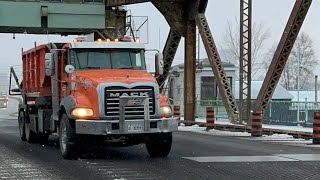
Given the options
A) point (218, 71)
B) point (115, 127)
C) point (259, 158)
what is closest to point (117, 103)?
point (115, 127)

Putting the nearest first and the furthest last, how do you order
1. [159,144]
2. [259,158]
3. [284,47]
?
1. [259,158]
2. [159,144]
3. [284,47]

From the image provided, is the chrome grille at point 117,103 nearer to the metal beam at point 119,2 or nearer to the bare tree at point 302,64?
the metal beam at point 119,2

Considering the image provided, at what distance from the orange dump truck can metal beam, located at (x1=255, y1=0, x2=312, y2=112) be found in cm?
763

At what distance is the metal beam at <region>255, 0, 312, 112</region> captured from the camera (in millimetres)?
19297

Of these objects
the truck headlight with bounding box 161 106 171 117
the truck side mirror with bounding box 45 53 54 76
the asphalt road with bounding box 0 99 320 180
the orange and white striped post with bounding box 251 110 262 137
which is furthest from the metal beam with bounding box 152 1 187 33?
the truck headlight with bounding box 161 106 171 117

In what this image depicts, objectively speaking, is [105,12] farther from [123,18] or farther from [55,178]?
Result: [55,178]

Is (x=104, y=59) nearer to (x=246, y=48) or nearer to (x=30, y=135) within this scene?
(x=30, y=135)

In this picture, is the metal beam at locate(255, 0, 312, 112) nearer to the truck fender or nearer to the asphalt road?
the asphalt road

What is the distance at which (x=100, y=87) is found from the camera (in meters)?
12.1

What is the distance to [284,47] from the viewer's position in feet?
65.6

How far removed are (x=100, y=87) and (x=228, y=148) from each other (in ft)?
15.3

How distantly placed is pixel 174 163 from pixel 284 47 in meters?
9.58

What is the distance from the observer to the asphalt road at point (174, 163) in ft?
33.1

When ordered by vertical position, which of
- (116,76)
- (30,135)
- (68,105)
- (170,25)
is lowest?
(30,135)
